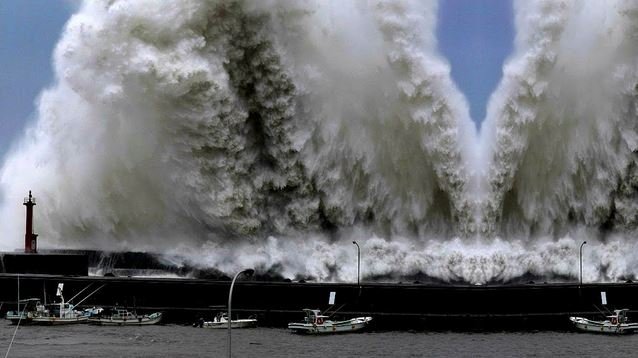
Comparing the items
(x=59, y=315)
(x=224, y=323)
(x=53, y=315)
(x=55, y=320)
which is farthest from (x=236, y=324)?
(x=53, y=315)

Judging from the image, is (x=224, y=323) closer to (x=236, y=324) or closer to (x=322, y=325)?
(x=236, y=324)

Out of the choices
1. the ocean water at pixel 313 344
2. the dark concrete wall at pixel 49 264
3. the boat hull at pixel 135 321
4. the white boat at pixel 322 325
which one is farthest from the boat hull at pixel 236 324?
the dark concrete wall at pixel 49 264

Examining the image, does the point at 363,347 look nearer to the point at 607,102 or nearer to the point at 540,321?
the point at 540,321

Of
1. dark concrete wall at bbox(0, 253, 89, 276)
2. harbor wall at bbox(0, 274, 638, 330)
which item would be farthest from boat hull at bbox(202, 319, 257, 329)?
dark concrete wall at bbox(0, 253, 89, 276)

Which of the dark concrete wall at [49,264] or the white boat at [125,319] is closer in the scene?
the white boat at [125,319]

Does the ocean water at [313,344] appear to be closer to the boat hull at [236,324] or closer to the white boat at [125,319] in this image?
the boat hull at [236,324]

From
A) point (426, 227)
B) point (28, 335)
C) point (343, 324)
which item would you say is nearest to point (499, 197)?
point (426, 227)
